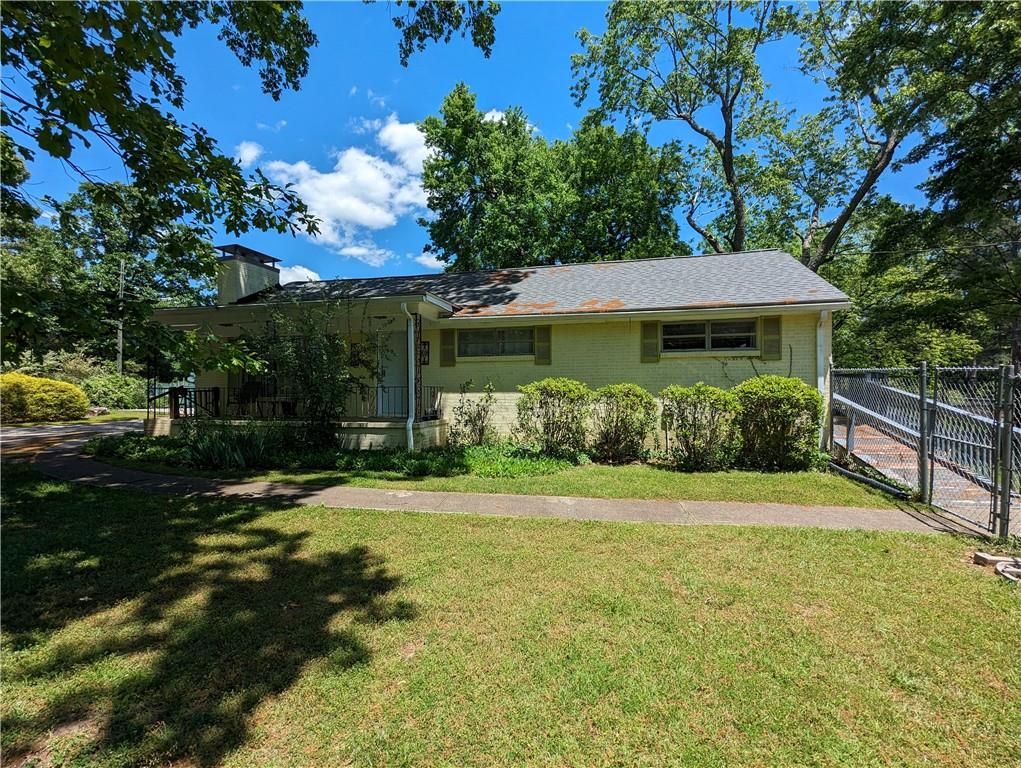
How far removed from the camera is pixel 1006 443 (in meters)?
4.54

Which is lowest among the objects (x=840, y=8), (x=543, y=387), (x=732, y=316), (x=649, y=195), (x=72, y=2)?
(x=543, y=387)

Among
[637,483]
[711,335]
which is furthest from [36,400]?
[711,335]

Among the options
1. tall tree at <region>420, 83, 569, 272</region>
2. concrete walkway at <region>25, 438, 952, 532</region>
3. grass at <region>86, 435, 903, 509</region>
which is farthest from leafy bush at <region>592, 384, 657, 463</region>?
tall tree at <region>420, 83, 569, 272</region>

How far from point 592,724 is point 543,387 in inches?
285

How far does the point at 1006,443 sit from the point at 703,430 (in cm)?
400

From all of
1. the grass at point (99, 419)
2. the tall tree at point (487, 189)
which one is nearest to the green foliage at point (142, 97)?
the tall tree at point (487, 189)

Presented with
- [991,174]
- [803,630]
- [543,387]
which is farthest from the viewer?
[991,174]

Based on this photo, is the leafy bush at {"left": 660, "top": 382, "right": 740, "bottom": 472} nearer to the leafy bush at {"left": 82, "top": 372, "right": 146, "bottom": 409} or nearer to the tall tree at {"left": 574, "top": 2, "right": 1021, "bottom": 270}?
the tall tree at {"left": 574, "top": 2, "right": 1021, "bottom": 270}

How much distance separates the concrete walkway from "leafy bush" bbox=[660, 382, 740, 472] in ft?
6.98

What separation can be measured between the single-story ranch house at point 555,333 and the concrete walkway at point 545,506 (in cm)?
302

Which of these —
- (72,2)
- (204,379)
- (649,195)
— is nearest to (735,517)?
(72,2)

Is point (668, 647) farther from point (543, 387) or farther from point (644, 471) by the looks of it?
point (543, 387)

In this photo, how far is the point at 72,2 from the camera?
4.15 meters

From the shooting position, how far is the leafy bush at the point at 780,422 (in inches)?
310
